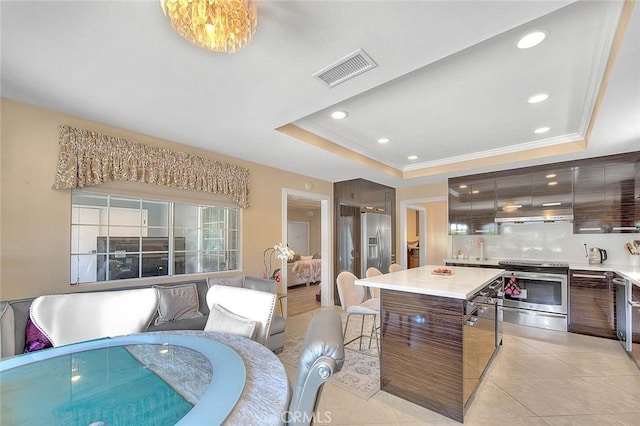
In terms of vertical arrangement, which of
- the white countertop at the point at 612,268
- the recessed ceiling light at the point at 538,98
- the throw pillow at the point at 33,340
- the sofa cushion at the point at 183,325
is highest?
the recessed ceiling light at the point at 538,98

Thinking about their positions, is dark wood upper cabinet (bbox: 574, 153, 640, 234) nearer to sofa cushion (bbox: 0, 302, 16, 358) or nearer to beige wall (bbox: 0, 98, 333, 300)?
beige wall (bbox: 0, 98, 333, 300)

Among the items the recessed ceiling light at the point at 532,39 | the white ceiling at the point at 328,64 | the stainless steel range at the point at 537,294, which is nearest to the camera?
the white ceiling at the point at 328,64

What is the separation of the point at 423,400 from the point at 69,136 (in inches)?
150

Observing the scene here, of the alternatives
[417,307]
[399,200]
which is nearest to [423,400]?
[417,307]

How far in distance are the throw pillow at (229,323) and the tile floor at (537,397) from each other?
0.94 metres

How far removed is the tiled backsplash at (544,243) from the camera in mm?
4012

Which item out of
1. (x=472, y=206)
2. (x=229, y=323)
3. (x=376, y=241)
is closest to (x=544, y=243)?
(x=472, y=206)

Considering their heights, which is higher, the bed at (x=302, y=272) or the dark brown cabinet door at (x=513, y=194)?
the dark brown cabinet door at (x=513, y=194)

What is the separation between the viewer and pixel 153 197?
10.4 feet

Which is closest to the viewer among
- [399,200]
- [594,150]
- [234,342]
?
[234,342]

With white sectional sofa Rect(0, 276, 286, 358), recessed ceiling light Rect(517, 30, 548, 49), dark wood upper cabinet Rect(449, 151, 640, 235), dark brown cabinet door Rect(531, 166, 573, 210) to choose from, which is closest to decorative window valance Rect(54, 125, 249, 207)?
white sectional sofa Rect(0, 276, 286, 358)

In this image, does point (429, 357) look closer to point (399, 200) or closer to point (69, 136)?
point (69, 136)

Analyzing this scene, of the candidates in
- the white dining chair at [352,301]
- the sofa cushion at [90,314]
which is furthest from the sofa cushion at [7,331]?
the white dining chair at [352,301]

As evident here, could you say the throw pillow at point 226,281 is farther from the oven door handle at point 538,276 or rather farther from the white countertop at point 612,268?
the oven door handle at point 538,276
